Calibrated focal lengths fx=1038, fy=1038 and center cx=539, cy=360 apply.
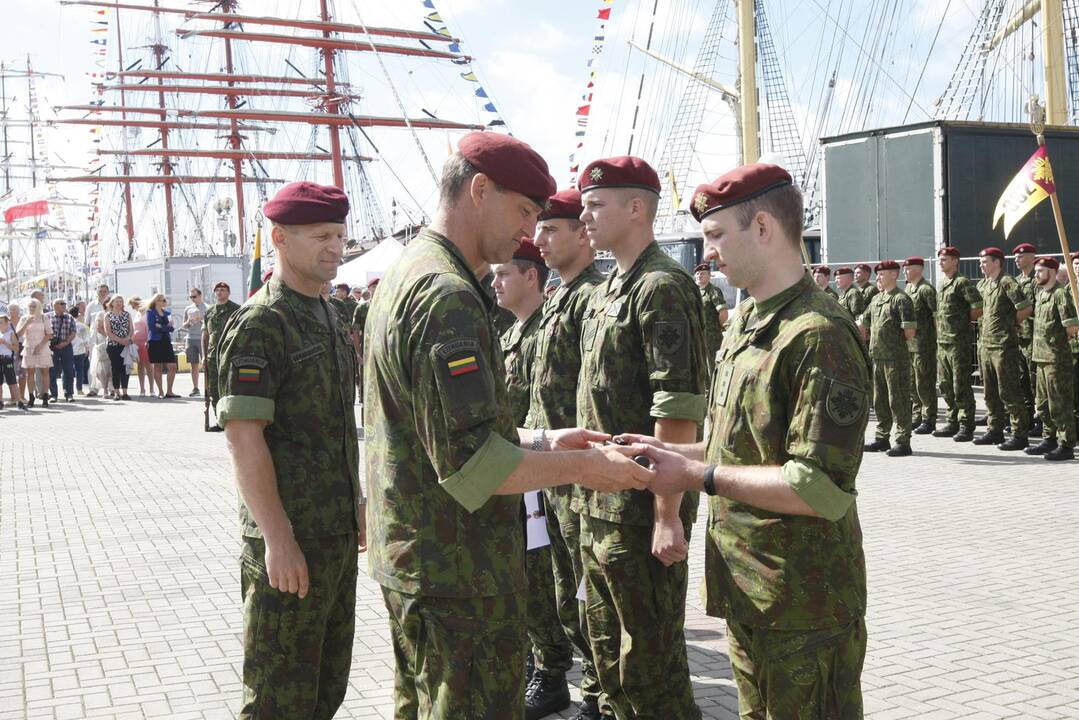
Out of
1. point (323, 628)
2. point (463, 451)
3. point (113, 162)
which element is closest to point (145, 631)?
point (323, 628)

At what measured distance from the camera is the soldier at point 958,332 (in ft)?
39.9

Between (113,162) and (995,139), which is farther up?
(113,162)

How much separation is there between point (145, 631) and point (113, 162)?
68436 mm

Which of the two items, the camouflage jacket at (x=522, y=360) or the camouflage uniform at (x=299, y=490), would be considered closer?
the camouflage uniform at (x=299, y=490)

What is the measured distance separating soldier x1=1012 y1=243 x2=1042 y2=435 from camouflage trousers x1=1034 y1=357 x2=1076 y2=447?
0.86 meters

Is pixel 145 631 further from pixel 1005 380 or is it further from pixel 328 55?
pixel 328 55

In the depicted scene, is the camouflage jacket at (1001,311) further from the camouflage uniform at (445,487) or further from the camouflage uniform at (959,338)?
the camouflage uniform at (445,487)

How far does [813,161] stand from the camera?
98.7 feet

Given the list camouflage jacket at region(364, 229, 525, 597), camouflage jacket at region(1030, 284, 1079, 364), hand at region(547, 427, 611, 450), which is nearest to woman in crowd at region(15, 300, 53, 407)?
camouflage jacket at region(1030, 284, 1079, 364)

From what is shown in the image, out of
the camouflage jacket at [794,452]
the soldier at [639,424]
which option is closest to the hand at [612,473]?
the camouflage jacket at [794,452]

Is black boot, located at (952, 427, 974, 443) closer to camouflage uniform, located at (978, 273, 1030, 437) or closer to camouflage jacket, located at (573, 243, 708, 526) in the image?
camouflage uniform, located at (978, 273, 1030, 437)

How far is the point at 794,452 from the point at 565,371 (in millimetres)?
1884

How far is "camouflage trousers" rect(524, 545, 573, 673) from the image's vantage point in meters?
4.72

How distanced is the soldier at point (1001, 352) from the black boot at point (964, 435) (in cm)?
23
